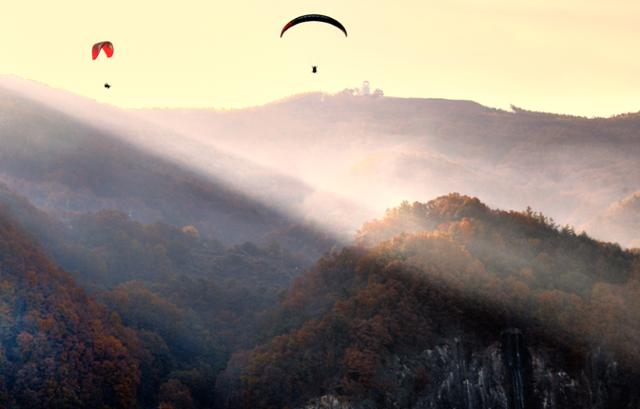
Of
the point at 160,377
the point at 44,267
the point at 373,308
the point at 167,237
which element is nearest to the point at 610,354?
the point at 373,308

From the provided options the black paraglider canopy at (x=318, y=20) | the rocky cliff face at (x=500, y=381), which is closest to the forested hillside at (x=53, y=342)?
the rocky cliff face at (x=500, y=381)

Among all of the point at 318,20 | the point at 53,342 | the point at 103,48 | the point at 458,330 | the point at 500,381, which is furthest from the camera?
the point at 458,330

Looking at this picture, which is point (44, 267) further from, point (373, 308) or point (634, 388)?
point (634, 388)

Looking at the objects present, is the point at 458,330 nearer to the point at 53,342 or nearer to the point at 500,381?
the point at 500,381

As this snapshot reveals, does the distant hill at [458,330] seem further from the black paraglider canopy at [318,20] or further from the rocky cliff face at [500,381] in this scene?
the black paraglider canopy at [318,20]

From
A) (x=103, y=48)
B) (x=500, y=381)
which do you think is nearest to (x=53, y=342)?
(x=103, y=48)

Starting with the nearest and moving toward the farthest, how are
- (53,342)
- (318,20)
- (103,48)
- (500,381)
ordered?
(318,20), (103,48), (500,381), (53,342)

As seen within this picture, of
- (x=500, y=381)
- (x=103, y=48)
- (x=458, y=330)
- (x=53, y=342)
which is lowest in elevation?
(x=53, y=342)
